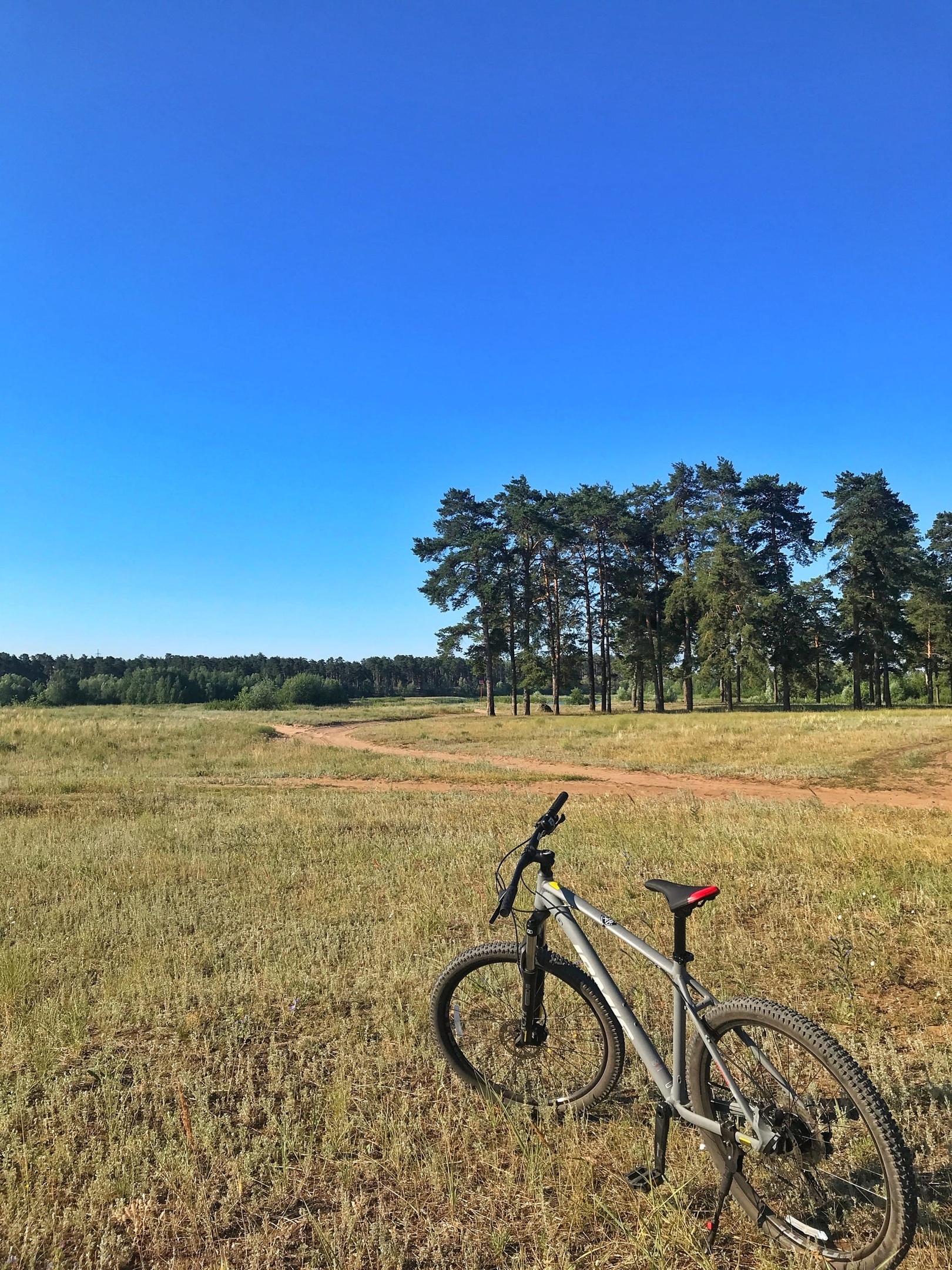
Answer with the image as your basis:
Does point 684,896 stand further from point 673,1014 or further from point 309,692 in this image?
point 309,692

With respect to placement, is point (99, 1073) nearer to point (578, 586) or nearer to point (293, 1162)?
point (293, 1162)

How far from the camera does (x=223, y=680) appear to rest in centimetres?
11669

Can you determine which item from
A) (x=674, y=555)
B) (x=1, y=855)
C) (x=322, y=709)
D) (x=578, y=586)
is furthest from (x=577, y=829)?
(x=322, y=709)

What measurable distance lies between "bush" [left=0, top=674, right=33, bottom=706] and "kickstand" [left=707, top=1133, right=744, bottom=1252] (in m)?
112

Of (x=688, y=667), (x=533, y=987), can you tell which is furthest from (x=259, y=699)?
(x=533, y=987)

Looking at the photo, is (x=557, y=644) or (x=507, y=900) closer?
(x=507, y=900)

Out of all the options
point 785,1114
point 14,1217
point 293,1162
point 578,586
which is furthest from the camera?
point 578,586

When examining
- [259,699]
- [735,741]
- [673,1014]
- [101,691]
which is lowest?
[259,699]

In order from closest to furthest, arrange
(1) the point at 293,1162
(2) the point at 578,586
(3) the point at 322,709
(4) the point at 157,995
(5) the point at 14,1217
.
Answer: (5) the point at 14,1217
(1) the point at 293,1162
(4) the point at 157,995
(2) the point at 578,586
(3) the point at 322,709

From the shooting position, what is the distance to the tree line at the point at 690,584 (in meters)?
47.5

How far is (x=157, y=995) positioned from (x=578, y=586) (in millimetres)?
48762

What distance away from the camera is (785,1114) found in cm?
265

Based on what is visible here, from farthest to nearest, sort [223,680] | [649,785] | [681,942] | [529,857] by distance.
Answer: [223,680] → [649,785] → [529,857] → [681,942]

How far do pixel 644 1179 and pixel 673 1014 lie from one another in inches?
31.5
